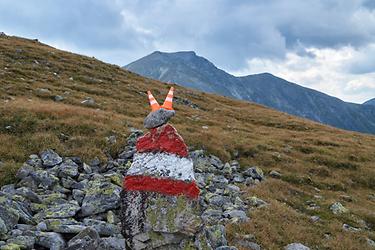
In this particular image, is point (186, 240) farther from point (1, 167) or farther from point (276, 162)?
point (276, 162)

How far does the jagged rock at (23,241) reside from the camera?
930 cm

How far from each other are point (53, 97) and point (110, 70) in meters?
22.2

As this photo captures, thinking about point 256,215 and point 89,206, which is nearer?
point 89,206

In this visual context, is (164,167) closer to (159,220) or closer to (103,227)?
(159,220)

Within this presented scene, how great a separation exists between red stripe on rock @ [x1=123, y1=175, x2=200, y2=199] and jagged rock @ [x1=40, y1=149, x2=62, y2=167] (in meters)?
→ 9.73

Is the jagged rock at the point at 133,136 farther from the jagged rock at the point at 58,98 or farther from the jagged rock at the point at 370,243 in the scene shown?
the jagged rock at the point at 370,243

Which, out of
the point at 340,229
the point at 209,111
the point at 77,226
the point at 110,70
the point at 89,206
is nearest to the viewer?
the point at 77,226

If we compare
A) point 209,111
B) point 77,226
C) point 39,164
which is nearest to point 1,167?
point 39,164

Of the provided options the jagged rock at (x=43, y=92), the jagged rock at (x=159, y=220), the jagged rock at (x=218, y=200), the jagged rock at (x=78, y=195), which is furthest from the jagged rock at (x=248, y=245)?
the jagged rock at (x=43, y=92)

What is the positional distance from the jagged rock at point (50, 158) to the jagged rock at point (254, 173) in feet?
31.0

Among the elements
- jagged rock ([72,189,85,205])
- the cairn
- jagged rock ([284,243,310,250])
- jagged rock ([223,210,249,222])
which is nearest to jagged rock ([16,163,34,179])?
jagged rock ([72,189,85,205])

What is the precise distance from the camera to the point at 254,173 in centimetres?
2150

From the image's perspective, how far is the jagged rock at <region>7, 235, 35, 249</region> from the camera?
9.30 meters

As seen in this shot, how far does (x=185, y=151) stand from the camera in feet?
24.3
